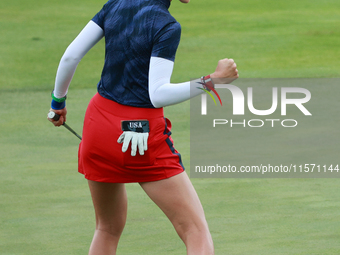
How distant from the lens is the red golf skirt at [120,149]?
125 inches

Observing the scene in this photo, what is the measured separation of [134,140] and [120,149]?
10 cm

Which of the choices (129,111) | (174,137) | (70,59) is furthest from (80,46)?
(174,137)

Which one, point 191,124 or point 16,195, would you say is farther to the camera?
point 191,124

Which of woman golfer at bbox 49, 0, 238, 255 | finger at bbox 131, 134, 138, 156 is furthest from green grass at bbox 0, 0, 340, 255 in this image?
finger at bbox 131, 134, 138, 156

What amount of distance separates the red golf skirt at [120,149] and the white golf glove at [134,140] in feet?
0.08

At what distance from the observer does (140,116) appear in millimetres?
3158

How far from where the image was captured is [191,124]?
8883 mm

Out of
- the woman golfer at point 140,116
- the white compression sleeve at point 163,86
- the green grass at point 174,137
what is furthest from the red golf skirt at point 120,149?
the green grass at point 174,137

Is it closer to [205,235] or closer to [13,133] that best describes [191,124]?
[13,133]

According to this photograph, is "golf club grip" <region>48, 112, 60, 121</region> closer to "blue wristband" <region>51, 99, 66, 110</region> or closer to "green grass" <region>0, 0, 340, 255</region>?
"blue wristband" <region>51, 99, 66, 110</region>

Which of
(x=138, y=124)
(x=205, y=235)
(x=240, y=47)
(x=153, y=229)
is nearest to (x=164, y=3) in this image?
(x=138, y=124)

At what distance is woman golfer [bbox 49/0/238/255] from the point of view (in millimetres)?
3053

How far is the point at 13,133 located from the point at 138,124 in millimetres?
5807

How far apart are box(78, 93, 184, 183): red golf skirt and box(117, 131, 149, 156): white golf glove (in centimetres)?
3
